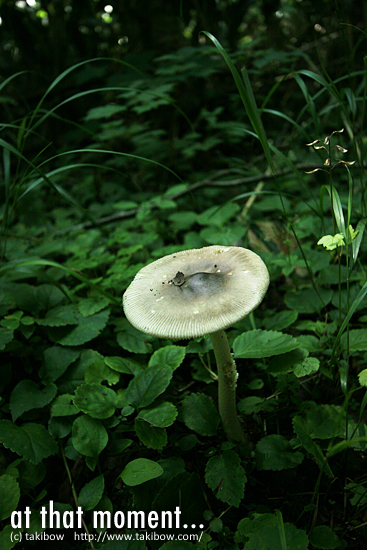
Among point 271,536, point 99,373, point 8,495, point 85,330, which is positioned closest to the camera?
point 271,536

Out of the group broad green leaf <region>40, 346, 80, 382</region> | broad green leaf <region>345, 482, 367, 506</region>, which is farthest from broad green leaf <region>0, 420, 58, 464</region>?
broad green leaf <region>345, 482, 367, 506</region>

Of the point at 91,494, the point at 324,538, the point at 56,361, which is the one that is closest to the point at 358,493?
the point at 324,538

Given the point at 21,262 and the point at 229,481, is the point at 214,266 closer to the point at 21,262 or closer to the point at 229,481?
the point at 229,481

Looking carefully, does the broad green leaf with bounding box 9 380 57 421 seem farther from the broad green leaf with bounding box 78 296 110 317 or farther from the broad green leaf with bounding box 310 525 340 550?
the broad green leaf with bounding box 310 525 340 550

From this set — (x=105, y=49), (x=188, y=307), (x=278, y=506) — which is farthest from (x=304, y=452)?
(x=105, y=49)

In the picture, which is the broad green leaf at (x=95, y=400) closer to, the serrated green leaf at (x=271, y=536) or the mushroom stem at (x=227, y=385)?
the mushroom stem at (x=227, y=385)

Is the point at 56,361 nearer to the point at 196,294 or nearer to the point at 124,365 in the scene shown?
the point at 124,365
